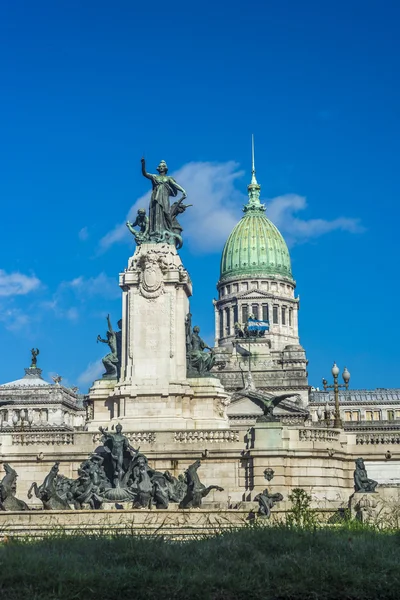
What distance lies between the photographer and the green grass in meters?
15.9

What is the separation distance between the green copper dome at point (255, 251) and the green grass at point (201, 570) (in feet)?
384

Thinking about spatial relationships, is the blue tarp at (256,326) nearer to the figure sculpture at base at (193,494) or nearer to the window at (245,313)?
the window at (245,313)

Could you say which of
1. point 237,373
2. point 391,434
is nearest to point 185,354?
point 391,434

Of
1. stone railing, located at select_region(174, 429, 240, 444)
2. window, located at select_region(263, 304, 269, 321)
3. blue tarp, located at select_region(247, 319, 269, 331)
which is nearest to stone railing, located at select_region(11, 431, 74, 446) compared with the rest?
stone railing, located at select_region(174, 429, 240, 444)

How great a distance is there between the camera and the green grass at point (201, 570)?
1595cm

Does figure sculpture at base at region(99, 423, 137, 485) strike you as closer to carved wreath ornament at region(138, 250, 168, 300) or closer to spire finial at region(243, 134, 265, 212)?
carved wreath ornament at region(138, 250, 168, 300)

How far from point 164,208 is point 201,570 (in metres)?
33.1

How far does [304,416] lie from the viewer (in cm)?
9438

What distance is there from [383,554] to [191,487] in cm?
1599

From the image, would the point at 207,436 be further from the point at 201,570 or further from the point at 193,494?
the point at 201,570

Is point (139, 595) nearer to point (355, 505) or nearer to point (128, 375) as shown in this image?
point (355, 505)

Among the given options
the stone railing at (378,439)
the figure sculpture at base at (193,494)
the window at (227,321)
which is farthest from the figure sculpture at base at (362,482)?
the window at (227,321)

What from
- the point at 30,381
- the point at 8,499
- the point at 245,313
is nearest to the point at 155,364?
the point at 8,499

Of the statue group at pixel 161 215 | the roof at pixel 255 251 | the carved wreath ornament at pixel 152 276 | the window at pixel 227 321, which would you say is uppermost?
the roof at pixel 255 251
